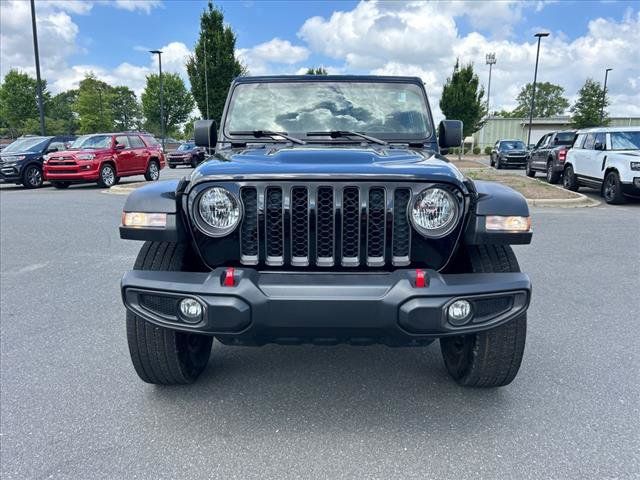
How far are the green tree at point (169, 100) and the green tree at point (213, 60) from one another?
1603 inches

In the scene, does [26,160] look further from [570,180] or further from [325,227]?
[325,227]

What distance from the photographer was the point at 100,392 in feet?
9.81

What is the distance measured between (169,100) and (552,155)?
6243 cm

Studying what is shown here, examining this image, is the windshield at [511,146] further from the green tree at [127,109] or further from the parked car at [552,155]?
the green tree at [127,109]

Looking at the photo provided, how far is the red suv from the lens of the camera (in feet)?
49.4

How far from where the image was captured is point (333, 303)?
2.19 m

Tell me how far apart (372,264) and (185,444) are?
4.25 ft

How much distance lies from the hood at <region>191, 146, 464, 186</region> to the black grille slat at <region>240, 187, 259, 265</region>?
94mm

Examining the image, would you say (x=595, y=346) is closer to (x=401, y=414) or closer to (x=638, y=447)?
(x=638, y=447)

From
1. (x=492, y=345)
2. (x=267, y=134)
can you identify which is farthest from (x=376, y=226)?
(x=267, y=134)

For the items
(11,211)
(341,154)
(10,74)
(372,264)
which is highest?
(10,74)

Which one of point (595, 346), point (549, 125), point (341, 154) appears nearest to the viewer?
point (341, 154)

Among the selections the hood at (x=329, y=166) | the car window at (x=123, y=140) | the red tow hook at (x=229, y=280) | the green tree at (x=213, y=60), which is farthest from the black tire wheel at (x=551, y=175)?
the green tree at (x=213, y=60)

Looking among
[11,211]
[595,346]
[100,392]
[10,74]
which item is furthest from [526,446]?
[10,74]
